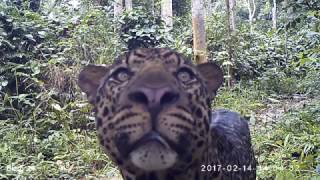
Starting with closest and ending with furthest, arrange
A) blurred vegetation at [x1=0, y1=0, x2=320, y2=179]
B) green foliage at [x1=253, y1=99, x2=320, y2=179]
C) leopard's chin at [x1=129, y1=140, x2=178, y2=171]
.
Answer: leopard's chin at [x1=129, y1=140, x2=178, y2=171]
green foliage at [x1=253, y1=99, x2=320, y2=179]
blurred vegetation at [x1=0, y1=0, x2=320, y2=179]

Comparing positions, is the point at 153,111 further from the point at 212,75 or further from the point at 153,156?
the point at 212,75

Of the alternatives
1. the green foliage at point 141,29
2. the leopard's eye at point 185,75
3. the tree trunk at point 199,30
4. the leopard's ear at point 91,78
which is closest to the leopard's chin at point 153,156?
the leopard's eye at point 185,75

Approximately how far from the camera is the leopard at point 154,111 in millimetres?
A: 1065

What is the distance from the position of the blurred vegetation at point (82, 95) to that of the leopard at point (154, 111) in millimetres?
3188

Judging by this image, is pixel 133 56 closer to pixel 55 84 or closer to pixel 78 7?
pixel 55 84

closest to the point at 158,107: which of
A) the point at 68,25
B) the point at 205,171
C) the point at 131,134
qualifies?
the point at 131,134

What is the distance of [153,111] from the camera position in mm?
1065

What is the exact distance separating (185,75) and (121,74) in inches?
6.1

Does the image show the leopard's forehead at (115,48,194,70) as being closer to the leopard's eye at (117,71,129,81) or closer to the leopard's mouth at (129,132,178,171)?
the leopard's eye at (117,71,129,81)

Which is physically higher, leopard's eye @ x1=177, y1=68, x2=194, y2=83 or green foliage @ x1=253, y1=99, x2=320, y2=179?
leopard's eye @ x1=177, y1=68, x2=194, y2=83

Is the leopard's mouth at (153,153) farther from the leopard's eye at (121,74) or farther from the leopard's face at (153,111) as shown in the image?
the leopard's eye at (121,74)

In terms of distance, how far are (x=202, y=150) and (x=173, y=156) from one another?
0.12m

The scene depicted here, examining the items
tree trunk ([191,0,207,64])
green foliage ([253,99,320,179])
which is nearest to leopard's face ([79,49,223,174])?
green foliage ([253,99,320,179])

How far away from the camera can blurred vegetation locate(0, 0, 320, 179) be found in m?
5.50
